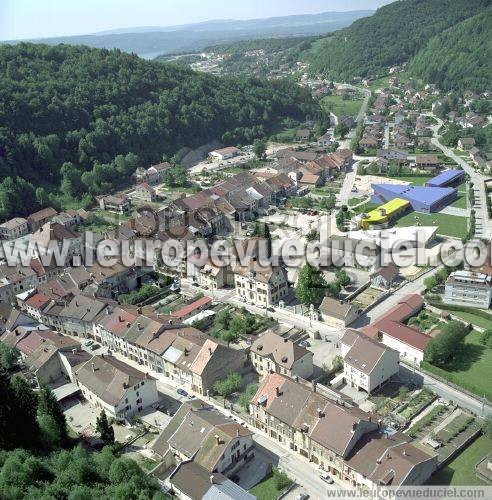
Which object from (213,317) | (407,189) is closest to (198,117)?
(407,189)

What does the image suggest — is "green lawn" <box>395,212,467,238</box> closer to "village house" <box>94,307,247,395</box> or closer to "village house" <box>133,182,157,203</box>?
"village house" <box>133,182,157,203</box>

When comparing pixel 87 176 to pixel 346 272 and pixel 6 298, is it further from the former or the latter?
pixel 346 272

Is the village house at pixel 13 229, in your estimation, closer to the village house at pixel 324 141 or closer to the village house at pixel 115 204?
the village house at pixel 115 204

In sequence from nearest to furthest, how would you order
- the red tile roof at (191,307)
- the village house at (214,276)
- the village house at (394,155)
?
the red tile roof at (191,307) < the village house at (214,276) < the village house at (394,155)

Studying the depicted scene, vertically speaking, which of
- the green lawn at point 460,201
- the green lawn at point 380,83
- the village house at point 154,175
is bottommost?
the green lawn at point 460,201

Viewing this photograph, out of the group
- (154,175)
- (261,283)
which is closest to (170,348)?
(261,283)

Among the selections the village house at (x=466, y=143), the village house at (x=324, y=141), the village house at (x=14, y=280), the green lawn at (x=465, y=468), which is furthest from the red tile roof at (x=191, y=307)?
the village house at (x=466, y=143)
